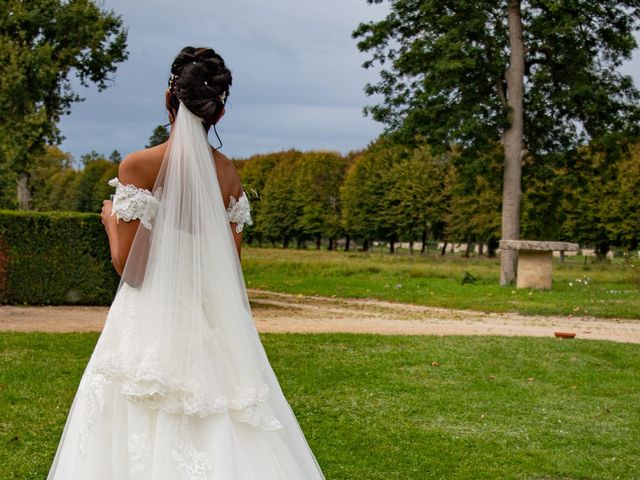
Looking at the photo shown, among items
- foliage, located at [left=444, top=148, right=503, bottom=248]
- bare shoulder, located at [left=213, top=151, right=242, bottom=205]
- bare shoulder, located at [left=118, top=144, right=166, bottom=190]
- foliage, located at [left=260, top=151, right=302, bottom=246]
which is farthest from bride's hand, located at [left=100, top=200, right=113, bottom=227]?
Answer: foliage, located at [left=260, top=151, right=302, bottom=246]

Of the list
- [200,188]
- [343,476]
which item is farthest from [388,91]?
[200,188]

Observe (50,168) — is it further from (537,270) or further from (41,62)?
(537,270)

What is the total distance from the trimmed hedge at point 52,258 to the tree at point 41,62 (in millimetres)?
14862

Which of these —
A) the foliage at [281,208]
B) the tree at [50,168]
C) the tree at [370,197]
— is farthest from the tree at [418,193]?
the tree at [50,168]

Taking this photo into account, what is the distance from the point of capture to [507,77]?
75.4 ft

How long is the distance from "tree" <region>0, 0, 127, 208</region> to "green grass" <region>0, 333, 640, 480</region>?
2099 cm

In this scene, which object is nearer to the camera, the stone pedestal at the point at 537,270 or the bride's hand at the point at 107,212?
the bride's hand at the point at 107,212

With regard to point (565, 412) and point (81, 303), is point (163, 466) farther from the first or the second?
point (81, 303)

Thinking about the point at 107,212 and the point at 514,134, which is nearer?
the point at 107,212

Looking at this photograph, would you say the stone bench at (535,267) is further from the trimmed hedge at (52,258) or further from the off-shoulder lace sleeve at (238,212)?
the off-shoulder lace sleeve at (238,212)

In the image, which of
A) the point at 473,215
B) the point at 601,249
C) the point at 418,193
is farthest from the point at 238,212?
the point at 418,193

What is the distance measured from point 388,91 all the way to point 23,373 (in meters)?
17.9

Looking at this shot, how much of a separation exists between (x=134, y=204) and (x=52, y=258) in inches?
521

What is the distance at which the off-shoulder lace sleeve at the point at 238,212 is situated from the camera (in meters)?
3.55
